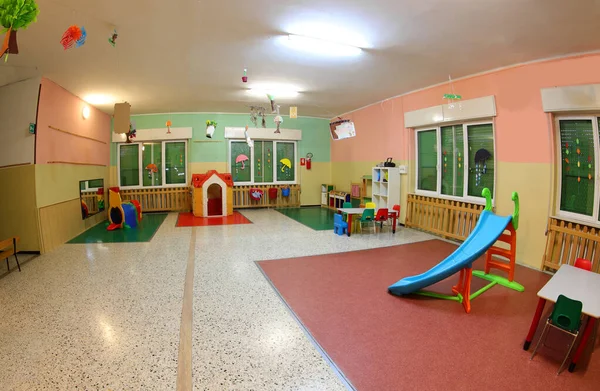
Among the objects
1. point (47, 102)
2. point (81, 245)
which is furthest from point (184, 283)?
point (47, 102)

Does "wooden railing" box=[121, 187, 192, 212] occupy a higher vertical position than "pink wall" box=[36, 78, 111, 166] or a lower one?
lower

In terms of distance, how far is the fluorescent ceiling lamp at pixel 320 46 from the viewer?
3.69 m

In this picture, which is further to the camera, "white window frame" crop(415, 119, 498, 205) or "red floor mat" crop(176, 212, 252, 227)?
"red floor mat" crop(176, 212, 252, 227)

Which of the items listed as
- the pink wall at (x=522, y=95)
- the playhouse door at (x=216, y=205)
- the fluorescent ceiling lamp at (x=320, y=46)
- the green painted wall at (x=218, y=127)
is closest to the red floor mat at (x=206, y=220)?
the playhouse door at (x=216, y=205)

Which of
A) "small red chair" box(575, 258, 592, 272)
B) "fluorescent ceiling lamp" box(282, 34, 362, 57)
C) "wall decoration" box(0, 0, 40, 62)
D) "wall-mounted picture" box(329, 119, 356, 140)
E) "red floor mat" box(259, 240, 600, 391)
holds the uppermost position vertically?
"fluorescent ceiling lamp" box(282, 34, 362, 57)

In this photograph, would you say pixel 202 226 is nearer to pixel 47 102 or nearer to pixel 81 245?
pixel 81 245

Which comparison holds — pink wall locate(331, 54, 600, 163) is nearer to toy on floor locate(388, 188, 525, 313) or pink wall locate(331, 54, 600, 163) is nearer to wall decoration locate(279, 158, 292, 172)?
toy on floor locate(388, 188, 525, 313)

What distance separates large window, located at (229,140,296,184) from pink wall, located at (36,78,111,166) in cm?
347

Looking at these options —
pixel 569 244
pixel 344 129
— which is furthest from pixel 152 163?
pixel 569 244

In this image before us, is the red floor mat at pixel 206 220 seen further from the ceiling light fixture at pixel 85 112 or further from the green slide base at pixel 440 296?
the green slide base at pixel 440 296

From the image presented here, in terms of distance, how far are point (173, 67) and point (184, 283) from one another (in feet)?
10.6

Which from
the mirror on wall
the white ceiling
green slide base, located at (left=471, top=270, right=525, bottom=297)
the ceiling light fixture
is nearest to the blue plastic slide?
green slide base, located at (left=471, top=270, right=525, bottom=297)

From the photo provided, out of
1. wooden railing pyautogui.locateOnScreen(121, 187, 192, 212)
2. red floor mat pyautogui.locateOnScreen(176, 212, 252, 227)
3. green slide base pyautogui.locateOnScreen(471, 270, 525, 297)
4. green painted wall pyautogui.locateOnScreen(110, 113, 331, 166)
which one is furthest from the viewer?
wooden railing pyautogui.locateOnScreen(121, 187, 192, 212)

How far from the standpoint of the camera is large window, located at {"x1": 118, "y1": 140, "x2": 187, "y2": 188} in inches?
357
